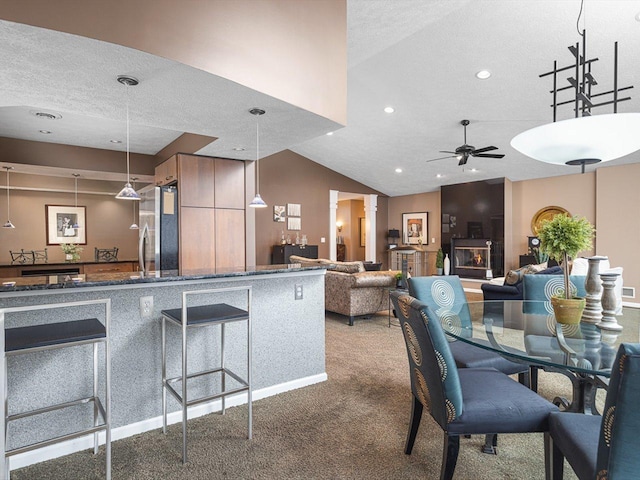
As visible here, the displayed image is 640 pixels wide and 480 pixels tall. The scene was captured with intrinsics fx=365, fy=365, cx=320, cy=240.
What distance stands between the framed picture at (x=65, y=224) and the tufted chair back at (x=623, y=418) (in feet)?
28.8

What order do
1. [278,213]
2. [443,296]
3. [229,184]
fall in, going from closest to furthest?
1. [443,296]
2. [229,184]
3. [278,213]

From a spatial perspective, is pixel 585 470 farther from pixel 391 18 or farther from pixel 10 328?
pixel 391 18

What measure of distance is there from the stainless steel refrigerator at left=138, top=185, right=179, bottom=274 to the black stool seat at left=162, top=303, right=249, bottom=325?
2878mm

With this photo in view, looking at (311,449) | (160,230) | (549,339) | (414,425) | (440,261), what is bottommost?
(311,449)

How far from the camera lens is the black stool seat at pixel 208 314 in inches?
81.5

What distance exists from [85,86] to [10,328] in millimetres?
1506

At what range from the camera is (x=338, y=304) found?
5273 millimetres

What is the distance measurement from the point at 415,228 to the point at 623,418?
9.67m

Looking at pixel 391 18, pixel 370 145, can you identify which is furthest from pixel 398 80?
pixel 370 145

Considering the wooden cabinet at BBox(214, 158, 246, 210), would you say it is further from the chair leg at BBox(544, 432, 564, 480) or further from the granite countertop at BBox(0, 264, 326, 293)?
the chair leg at BBox(544, 432, 564, 480)

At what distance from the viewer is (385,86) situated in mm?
5672

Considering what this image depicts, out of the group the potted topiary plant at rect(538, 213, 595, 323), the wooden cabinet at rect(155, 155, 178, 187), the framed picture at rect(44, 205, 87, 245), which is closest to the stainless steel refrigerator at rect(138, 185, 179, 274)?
the wooden cabinet at rect(155, 155, 178, 187)

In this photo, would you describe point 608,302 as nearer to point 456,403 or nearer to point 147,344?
point 456,403

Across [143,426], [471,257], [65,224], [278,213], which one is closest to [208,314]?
[143,426]
